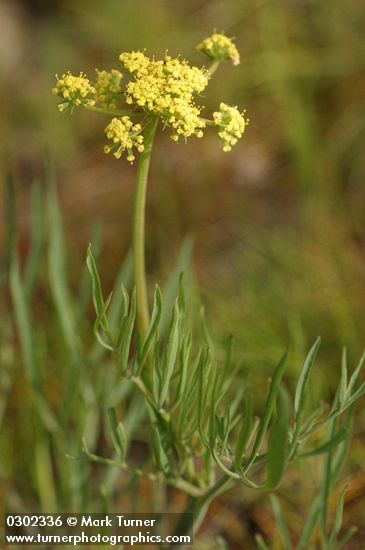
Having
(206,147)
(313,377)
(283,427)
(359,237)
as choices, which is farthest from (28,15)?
(283,427)

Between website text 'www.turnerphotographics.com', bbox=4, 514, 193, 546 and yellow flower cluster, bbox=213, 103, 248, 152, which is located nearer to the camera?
yellow flower cluster, bbox=213, 103, 248, 152

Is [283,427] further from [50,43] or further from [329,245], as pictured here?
[50,43]

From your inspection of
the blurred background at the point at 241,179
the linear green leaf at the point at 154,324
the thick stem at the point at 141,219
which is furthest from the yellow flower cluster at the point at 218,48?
the blurred background at the point at 241,179

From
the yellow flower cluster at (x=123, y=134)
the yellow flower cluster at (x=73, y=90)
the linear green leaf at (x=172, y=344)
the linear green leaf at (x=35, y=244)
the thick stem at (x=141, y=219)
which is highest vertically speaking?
the linear green leaf at (x=35, y=244)

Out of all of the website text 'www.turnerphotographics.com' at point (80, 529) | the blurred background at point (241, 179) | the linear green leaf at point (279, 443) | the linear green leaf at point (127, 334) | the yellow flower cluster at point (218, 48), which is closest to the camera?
the linear green leaf at point (279, 443)

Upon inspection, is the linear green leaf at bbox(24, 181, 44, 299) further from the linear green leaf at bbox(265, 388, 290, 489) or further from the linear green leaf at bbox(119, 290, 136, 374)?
the linear green leaf at bbox(265, 388, 290, 489)

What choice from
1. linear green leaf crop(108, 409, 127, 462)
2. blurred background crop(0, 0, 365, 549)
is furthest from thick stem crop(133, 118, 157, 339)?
blurred background crop(0, 0, 365, 549)

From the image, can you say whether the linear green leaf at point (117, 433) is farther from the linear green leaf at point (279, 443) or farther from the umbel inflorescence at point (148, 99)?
the umbel inflorescence at point (148, 99)
